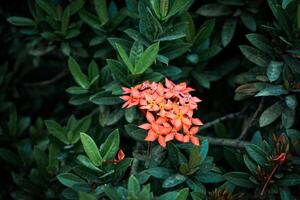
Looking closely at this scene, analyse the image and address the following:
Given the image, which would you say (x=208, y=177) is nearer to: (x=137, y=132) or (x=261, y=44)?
(x=137, y=132)

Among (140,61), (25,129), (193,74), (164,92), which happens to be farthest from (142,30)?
(25,129)

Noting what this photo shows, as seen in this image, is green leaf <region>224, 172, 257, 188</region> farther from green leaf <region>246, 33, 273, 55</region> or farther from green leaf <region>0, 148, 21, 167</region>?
green leaf <region>0, 148, 21, 167</region>

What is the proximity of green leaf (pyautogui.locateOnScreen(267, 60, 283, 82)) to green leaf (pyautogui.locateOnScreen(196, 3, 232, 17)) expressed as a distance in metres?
0.44

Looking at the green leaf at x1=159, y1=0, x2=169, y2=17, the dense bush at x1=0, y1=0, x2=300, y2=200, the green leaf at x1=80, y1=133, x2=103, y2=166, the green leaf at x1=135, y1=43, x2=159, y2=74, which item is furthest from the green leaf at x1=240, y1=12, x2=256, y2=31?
the green leaf at x1=80, y1=133, x2=103, y2=166

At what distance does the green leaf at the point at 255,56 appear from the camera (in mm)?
2236

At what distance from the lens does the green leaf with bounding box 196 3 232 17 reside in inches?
Result: 98.0

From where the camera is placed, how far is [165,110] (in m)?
1.87

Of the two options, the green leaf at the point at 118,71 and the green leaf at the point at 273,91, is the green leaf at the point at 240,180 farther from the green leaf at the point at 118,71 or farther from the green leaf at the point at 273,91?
the green leaf at the point at 118,71

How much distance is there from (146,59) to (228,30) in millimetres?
623

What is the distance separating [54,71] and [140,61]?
1595 mm

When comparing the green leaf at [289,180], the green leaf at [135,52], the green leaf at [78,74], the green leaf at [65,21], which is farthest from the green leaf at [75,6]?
the green leaf at [289,180]

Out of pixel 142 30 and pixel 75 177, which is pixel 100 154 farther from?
pixel 142 30

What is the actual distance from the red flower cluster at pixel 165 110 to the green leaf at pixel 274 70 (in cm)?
38

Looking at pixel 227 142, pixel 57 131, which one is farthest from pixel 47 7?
pixel 227 142
